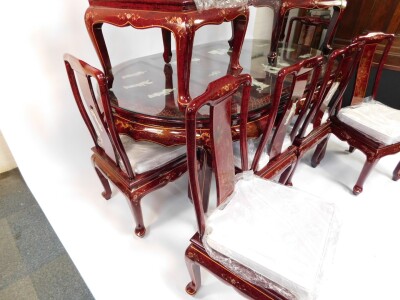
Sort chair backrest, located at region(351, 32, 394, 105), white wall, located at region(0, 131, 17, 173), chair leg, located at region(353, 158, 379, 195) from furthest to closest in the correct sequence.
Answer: white wall, located at region(0, 131, 17, 173)
chair leg, located at region(353, 158, 379, 195)
chair backrest, located at region(351, 32, 394, 105)

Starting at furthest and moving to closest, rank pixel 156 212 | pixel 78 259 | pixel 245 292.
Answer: pixel 156 212
pixel 78 259
pixel 245 292

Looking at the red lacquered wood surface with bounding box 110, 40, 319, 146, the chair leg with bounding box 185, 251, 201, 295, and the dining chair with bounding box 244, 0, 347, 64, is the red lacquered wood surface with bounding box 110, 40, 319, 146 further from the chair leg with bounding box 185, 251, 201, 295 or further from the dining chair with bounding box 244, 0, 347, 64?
the chair leg with bounding box 185, 251, 201, 295

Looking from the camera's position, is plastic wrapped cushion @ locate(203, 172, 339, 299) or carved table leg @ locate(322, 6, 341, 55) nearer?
plastic wrapped cushion @ locate(203, 172, 339, 299)

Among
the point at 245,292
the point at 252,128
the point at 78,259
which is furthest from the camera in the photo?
the point at 78,259

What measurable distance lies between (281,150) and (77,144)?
142cm

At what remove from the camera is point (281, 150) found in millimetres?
1299

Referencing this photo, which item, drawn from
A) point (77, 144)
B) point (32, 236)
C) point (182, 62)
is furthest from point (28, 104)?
point (182, 62)

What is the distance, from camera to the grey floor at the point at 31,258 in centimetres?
112

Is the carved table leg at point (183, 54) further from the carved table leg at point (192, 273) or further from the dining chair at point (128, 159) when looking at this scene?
the carved table leg at point (192, 273)

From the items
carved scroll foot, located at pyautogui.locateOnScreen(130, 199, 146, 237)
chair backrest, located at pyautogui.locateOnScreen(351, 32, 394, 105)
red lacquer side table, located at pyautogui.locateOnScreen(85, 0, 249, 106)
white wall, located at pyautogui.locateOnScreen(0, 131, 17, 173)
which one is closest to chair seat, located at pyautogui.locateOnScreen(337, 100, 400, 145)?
chair backrest, located at pyautogui.locateOnScreen(351, 32, 394, 105)

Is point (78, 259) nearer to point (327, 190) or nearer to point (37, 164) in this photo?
point (37, 164)

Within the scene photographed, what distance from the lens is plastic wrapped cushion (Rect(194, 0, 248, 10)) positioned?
896mm

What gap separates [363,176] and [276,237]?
1097 millimetres

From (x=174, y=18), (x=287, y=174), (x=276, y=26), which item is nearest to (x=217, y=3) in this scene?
(x=174, y=18)
